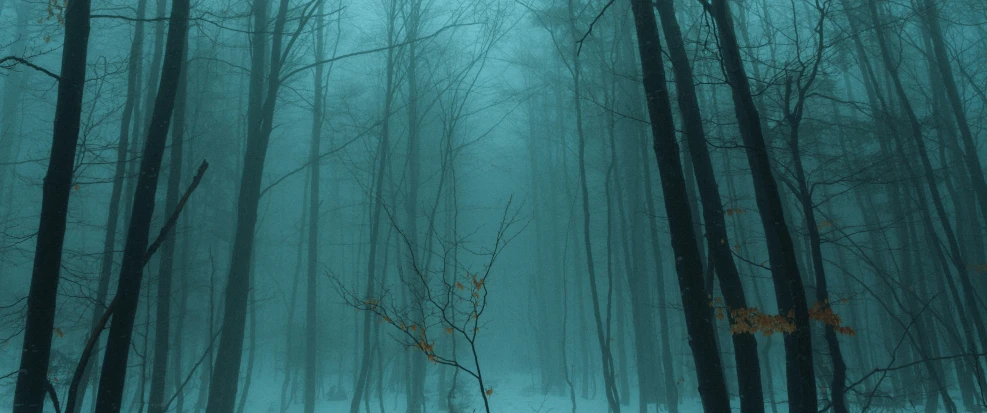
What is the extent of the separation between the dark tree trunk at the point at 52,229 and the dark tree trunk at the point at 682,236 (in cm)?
391

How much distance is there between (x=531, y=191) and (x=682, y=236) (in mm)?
23773

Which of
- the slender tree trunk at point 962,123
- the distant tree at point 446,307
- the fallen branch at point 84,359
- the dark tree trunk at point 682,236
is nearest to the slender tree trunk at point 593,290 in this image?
the distant tree at point 446,307

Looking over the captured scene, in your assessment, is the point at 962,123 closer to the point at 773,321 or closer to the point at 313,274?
the point at 773,321

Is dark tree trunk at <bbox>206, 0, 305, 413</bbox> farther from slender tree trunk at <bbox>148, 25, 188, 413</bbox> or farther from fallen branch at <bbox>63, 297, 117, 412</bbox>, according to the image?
fallen branch at <bbox>63, 297, 117, 412</bbox>

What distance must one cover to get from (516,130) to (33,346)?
2098cm

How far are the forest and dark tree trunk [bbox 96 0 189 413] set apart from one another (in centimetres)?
2

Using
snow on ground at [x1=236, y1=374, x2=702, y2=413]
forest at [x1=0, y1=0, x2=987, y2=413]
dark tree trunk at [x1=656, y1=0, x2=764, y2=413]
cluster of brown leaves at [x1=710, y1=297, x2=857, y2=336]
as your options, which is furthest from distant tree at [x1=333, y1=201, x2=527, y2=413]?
snow on ground at [x1=236, y1=374, x2=702, y2=413]

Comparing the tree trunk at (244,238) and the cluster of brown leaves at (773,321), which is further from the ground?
the tree trunk at (244,238)

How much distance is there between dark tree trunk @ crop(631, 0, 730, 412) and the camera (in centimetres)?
363

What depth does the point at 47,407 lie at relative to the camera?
14227mm

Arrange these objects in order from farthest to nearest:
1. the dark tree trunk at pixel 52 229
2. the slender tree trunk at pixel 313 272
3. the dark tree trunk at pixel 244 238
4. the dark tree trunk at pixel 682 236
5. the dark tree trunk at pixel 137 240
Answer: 1. the slender tree trunk at pixel 313 272
2. the dark tree trunk at pixel 244 238
3. the dark tree trunk at pixel 682 236
4. the dark tree trunk at pixel 137 240
5. the dark tree trunk at pixel 52 229

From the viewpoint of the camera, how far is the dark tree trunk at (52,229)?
3197 millimetres

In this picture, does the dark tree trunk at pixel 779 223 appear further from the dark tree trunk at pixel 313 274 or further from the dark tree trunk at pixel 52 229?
the dark tree trunk at pixel 313 274

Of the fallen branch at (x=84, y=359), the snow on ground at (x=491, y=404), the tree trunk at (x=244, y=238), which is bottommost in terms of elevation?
the snow on ground at (x=491, y=404)
